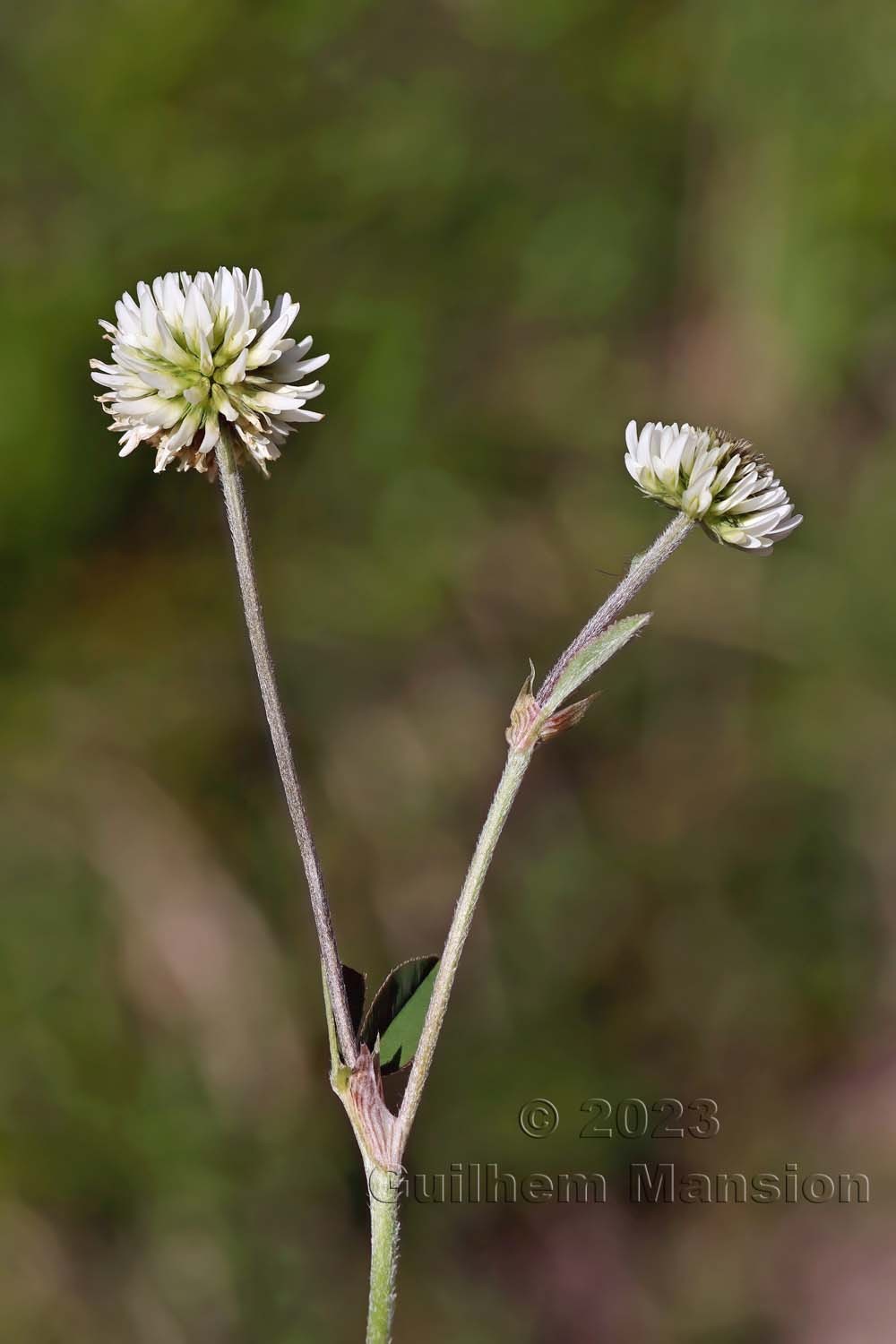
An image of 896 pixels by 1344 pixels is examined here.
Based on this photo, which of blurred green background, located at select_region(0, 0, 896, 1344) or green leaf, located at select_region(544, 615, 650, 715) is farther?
blurred green background, located at select_region(0, 0, 896, 1344)

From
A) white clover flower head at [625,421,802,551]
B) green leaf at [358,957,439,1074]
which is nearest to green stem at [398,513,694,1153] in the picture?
green leaf at [358,957,439,1074]

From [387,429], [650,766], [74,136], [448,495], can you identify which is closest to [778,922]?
[650,766]

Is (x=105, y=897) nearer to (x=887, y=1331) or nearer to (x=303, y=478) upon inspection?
(x=303, y=478)

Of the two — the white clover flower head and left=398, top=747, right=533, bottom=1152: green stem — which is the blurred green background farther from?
the white clover flower head

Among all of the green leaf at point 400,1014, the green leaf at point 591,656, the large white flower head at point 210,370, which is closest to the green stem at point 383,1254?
the green leaf at point 400,1014

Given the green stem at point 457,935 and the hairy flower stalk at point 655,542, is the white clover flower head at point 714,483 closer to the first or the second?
the hairy flower stalk at point 655,542
